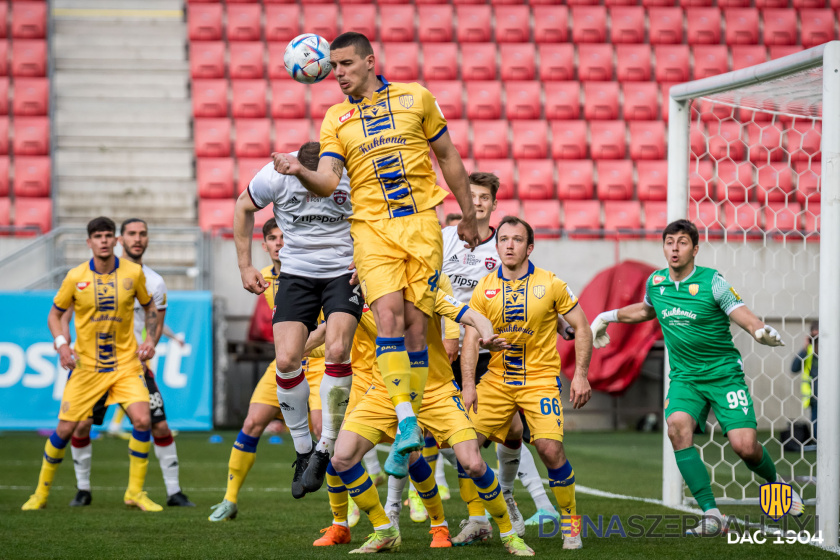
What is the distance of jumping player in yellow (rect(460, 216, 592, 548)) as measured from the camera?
17.7ft

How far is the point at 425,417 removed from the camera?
17.1 ft

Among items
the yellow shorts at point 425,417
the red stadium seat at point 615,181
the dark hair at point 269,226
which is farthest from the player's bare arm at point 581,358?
the red stadium seat at point 615,181

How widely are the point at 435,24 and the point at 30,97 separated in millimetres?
7104

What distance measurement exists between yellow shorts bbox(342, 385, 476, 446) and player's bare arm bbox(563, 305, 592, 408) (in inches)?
24.3

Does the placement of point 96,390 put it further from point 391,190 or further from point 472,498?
point 391,190

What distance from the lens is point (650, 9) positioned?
1784 cm

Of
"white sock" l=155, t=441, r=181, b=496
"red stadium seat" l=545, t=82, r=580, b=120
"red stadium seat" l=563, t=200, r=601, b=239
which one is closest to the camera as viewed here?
"white sock" l=155, t=441, r=181, b=496

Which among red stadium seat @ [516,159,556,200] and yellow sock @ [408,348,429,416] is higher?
red stadium seat @ [516,159,556,200]

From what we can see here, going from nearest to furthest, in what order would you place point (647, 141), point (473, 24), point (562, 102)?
point (647, 141)
point (562, 102)
point (473, 24)

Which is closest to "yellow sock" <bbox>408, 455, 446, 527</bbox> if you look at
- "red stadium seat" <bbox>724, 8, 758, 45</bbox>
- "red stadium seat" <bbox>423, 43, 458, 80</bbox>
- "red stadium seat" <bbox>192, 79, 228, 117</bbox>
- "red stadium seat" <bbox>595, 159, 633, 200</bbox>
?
"red stadium seat" <bbox>595, 159, 633, 200</bbox>

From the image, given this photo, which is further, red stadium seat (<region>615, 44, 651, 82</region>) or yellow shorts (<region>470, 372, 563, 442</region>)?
red stadium seat (<region>615, 44, 651, 82</region>)

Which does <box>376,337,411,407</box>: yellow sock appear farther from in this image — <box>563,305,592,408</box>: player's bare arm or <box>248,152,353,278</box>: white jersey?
<box>563,305,592,408</box>: player's bare arm

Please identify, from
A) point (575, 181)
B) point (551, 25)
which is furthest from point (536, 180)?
point (551, 25)

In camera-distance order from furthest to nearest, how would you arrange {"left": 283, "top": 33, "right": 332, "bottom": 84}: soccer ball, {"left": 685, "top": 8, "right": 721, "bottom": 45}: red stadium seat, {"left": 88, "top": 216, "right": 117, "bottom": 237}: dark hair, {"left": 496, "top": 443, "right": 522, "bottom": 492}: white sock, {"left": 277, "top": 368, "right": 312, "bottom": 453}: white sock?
{"left": 685, "top": 8, "right": 721, "bottom": 45}: red stadium seat, {"left": 88, "top": 216, "right": 117, "bottom": 237}: dark hair, {"left": 496, "top": 443, "right": 522, "bottom": 492}: white sock, {"left": 277, "top": 368, "right": 312, "bottom": 453}: white sock, {"left": 283, "top": 33, "right": 332, "bottom": 84}: soccer ball
